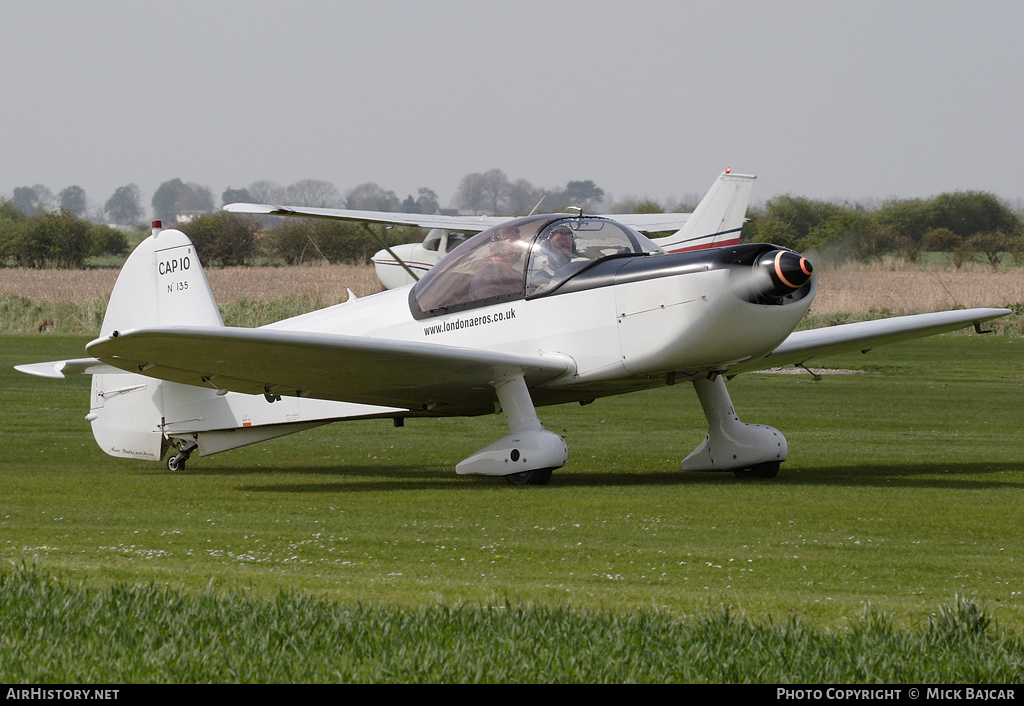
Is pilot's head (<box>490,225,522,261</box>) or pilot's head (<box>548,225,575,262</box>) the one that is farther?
pilot's head (<box>490,225,522,261</box>)

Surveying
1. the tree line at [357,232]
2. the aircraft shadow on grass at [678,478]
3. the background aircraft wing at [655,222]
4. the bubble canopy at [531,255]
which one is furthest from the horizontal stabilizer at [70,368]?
the tree line at [357,232]

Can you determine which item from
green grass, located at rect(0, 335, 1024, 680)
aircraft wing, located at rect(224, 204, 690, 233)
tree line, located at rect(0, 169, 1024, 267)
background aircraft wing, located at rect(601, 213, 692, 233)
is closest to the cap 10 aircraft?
green grass, located at rect(0, 335, 1024, 680)

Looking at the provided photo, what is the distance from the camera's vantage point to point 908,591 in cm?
584

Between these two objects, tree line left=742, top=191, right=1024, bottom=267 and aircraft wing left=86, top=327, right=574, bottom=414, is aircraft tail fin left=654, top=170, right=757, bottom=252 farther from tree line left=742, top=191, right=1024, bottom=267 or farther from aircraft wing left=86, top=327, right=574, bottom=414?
aircraft wing left=86, top=327, right=574, bottom=414

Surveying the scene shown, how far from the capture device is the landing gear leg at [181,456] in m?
13.0

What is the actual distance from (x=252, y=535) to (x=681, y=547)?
9.31ft

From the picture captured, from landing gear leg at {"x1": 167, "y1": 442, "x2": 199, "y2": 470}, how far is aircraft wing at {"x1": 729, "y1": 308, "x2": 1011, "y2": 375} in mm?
6014

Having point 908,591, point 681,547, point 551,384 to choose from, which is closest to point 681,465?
point 551,384

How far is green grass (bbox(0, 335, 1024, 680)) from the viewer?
18.2 ft

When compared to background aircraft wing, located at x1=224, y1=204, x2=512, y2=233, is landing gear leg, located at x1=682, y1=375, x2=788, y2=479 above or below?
below

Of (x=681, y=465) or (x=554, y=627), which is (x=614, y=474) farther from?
(x=554, y=627)

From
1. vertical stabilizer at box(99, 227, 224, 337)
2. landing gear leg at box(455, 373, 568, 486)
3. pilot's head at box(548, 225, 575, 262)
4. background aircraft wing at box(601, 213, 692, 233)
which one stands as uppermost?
background aircraft wing at box(601, 213, 692, 233)

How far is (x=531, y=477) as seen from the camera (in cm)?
1056

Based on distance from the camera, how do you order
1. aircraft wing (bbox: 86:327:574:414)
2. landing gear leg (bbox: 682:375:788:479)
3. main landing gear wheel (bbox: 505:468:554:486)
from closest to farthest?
1. aircraft wing (bbox: 86:327:574:414)
2. main landing gear wheel (bbox: 505:468:554:486)
3. landing gear leg (bbox: 682:375:788:479)
